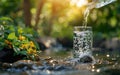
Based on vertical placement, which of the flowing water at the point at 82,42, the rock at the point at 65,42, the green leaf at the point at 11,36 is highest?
the green leaf at the point at 11,36

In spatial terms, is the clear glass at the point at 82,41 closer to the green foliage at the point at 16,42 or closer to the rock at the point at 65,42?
the green foliage at the point at 16,42

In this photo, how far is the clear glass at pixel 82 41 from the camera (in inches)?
479

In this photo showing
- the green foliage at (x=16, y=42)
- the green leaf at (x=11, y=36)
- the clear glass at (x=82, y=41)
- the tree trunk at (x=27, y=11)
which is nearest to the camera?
the green foliage at (x=16, y=42)

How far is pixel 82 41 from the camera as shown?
1231cm

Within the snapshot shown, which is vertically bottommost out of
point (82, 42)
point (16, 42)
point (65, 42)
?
point (65, 42)

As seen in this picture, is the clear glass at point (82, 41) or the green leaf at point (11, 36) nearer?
the green leaf at point (11, 36)

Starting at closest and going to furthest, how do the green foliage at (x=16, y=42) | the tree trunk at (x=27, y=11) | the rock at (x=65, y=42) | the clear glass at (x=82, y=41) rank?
1. the green foliage at (x=16, y=42)
2. the clear glass at (x=82, y=41)
3. the tree trunk at (x=27, y=11)
4. the rock at (x=65, y=42)

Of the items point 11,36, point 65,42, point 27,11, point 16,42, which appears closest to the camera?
point 16,42

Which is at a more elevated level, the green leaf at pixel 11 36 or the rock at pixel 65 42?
the green leaf at pixel 11 36

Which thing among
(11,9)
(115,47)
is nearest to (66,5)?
(11,9)

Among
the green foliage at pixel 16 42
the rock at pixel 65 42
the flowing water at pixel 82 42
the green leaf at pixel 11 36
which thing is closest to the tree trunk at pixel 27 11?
the rock at pixel 65 42

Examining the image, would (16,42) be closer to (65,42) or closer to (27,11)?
(27,11)

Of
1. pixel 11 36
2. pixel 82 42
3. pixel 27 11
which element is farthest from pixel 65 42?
pixel 11 36

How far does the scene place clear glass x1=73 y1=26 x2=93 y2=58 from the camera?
1216 cm
